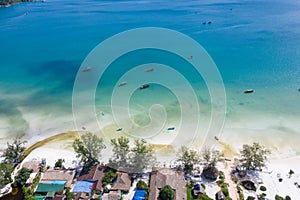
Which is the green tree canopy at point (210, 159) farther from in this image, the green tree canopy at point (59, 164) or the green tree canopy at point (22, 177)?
the green tree canopy at point (22, 177)

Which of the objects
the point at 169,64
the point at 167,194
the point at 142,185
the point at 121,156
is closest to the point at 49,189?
the point at 121,156

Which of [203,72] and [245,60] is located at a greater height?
[245,60]

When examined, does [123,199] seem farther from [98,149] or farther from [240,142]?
[240,142]

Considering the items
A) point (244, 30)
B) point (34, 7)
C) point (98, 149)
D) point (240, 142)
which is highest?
point (34, 7)

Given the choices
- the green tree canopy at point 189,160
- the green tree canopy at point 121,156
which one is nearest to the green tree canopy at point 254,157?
the green tree canopy at point 189,160

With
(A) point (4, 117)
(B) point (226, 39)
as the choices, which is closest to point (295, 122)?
(B) point (226, 39)

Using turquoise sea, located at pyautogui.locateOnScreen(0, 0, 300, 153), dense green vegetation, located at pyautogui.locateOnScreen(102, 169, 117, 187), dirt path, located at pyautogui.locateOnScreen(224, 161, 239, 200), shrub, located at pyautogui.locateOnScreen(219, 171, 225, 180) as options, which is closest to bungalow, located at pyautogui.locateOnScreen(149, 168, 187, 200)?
dense green vegetation, located at pyautogui.locateOnScreen(102, 169, 117, 187)

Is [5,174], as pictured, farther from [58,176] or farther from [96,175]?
[96,175]
